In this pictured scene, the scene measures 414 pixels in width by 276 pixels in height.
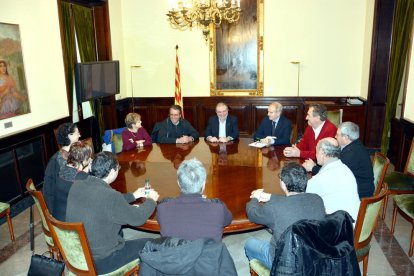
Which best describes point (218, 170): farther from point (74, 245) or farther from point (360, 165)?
point (74, 245)

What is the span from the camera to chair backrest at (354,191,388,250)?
2352 millimetres

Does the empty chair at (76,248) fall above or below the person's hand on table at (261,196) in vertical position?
below

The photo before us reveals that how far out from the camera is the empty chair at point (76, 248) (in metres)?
2.13

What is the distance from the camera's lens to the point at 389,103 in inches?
231

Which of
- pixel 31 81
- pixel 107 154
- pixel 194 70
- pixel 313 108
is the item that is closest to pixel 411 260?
pixel 313 108

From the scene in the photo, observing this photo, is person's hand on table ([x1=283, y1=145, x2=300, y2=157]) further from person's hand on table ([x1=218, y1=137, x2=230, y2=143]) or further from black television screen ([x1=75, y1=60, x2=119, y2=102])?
black television screen ([x1=75, y1=60, x2=119, y2=102])

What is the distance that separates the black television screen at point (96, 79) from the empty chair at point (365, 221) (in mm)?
4484

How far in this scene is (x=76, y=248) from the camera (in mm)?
2246

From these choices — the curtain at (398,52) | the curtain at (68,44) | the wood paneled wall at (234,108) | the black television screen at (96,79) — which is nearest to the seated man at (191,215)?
the black television screen at (96,79)

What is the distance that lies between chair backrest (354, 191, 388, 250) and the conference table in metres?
0.63

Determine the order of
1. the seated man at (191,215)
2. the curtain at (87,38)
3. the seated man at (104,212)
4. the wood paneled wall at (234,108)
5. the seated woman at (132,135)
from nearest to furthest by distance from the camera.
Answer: the seated man at (191,215)
the seated man at (104,212)
the seated woman at (132,135)
the curtain at (87,38)
the wood paneled wall at (234,108)

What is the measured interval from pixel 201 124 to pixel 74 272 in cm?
540

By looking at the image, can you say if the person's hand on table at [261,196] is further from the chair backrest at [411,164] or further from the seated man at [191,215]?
the chair backrest at [411,164]

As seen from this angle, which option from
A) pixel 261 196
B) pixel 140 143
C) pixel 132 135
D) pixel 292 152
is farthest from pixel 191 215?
pixel 132 135
